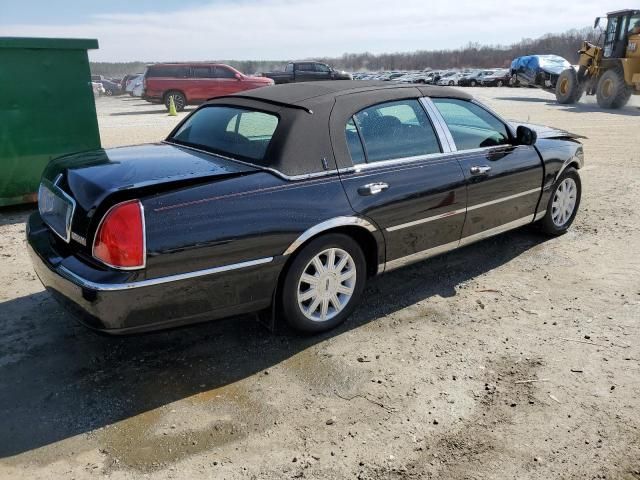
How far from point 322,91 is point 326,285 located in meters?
1.36

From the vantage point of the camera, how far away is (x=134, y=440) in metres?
2.64

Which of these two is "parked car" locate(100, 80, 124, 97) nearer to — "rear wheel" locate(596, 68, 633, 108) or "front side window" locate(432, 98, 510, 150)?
"rear wheel" locate(596, 68, 633, 108)

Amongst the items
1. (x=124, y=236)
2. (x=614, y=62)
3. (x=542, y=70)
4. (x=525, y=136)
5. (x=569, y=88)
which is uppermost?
(x=614, y=62)

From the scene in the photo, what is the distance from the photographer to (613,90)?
1909cm

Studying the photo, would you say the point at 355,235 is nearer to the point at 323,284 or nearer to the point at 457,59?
the point at 323,284

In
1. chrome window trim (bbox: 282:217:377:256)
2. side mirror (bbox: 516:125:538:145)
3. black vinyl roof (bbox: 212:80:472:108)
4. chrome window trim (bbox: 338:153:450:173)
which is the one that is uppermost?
black vinyl roof (bbox: 212:80:472:108)

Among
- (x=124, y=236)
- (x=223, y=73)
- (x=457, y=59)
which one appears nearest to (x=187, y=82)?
(x=223, y=73)

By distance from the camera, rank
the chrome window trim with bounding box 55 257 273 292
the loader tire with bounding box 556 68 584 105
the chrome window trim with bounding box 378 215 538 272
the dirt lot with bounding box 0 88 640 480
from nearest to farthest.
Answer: the dirt lot with bounding box 0 88 640 480, the chrome window trim with bounding box 55 257 273 292, the chrome window trim with bounding box 378 215 538 272, the loader tire with bounding box 556 68 584 105

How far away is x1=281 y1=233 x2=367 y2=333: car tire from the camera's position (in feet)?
11.0

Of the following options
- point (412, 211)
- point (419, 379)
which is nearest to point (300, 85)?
point (412, 211)

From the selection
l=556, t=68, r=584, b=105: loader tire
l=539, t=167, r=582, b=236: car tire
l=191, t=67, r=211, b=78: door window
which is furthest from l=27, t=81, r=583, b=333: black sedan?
l=556, t=68, r=584, b=105: loader tire

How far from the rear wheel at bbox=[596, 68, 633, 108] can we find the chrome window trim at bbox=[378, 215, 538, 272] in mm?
17099

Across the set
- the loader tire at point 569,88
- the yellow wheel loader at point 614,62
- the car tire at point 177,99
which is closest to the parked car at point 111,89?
the car tire at point 177,99

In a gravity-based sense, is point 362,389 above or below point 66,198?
below
